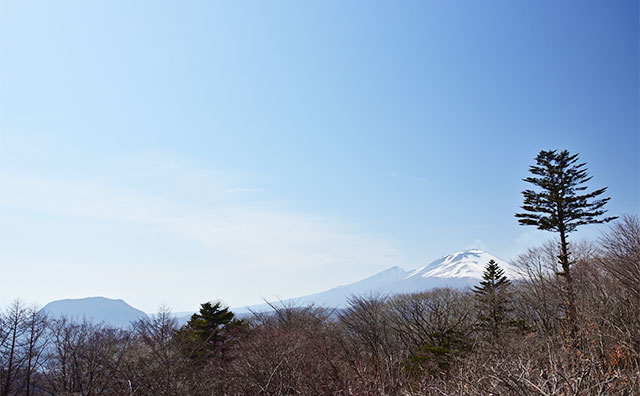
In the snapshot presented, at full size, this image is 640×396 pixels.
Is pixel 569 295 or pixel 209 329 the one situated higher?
pixel 569 295

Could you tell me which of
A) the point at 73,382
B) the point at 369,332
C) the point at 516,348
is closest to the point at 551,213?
the point at 516,348

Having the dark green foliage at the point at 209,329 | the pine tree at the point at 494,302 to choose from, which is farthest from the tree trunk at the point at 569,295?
the dark green foliage at the point at 209,329

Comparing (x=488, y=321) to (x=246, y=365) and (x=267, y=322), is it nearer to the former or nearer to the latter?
(x=267, y=322)

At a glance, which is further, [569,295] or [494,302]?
[494,302]

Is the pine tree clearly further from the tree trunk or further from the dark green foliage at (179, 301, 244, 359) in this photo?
the dark green foliage at (179, 301, 244, 359)

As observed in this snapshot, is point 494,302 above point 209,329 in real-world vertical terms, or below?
above

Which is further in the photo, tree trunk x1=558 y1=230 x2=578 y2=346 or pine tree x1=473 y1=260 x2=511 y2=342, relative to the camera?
pine tree x1=473 y1=260 x2=511 y2=342

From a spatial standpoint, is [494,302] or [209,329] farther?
[494,302]

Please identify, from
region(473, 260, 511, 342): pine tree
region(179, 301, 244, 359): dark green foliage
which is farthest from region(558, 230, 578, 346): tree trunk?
region(179, 301, 244, 359): dark green foliage

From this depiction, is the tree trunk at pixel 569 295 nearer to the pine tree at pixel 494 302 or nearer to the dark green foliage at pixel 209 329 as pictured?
the pine tree at pixel 494 302

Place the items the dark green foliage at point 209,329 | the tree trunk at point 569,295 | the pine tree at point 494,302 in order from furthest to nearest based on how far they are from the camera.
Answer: the pine tree at point 494,302, the dark green foliage at point 209,329, the tree trunk at point 569,295

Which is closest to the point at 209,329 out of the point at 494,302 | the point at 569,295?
the point at 494,302

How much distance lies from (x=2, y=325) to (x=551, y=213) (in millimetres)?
53053

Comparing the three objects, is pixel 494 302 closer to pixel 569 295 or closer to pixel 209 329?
pixel 569 295
